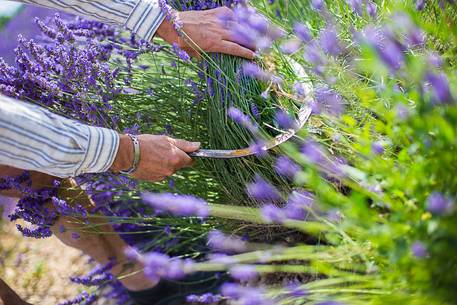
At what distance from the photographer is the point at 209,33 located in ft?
5.48

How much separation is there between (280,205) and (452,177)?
82 centimetres

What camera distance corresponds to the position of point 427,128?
2.87 feet

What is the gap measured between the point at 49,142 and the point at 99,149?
13cm

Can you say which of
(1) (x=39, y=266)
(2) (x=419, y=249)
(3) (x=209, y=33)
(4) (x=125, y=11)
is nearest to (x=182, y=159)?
(3) (x=209, y=33)

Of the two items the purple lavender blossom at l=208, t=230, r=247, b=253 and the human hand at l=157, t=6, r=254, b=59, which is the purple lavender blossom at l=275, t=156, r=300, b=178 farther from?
the human hand at l=157, t=6, r=254, b=59

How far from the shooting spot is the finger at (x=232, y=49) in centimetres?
168

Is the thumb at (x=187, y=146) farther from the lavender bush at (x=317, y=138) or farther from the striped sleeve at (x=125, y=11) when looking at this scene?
the striped sleeve at (x=125, y=11)

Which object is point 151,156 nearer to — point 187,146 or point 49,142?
point 187,146

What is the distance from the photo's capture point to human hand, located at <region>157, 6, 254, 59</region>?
1.67 meters

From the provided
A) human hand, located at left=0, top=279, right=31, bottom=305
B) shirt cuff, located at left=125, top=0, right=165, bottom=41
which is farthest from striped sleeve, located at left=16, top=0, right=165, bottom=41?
human hand, located at left=0, top=279, right=31, bottom=305

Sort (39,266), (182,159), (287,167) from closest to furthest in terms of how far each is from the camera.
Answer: (287,167), (182,159), (39,266)

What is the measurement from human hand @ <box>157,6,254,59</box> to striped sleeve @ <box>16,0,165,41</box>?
39 millimetres

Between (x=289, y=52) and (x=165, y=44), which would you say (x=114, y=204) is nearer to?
(x=165, y=44)

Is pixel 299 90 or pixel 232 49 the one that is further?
pixel 232 49
